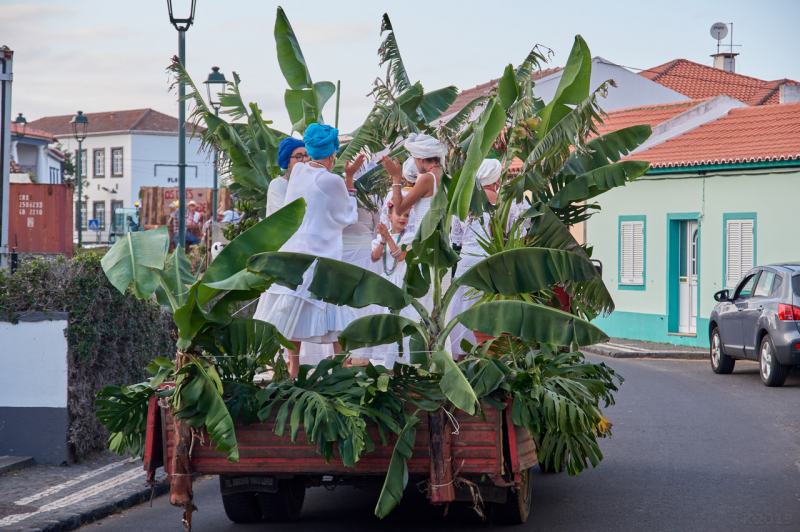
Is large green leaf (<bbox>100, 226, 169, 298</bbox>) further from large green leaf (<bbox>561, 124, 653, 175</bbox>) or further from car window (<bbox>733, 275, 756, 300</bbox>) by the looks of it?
car window (<bbox>733, 275, 756, 300</bbox>)

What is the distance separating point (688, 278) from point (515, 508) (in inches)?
649

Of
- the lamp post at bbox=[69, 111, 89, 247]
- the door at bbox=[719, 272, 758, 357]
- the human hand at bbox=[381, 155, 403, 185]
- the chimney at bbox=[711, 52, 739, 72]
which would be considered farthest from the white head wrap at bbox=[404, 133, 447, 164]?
the chimney at bbox=[711, 52, 739, 72]

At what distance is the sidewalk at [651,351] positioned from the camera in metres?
18.7

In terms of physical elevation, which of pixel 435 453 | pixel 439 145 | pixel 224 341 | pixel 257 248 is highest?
pixel 439 145

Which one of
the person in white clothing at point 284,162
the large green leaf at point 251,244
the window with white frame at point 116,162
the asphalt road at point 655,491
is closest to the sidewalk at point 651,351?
the asphalt road at point 655,491

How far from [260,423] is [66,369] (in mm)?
3436

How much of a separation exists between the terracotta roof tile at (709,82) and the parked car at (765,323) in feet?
76.2

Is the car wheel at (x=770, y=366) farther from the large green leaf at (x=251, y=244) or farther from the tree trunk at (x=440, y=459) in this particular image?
the large green leaf at (x=251, y=244)

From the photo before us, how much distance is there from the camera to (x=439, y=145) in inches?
278

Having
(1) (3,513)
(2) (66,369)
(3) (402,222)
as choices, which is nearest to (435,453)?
(3) (402,222)

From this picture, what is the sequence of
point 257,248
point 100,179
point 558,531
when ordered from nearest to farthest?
point 257,248 < point 558,531 < point 100,179

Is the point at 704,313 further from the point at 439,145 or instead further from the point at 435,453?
the point at 435,453

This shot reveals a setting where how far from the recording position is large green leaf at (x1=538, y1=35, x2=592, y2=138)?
20.8 ft

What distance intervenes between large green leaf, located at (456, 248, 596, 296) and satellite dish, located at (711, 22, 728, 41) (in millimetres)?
32911
